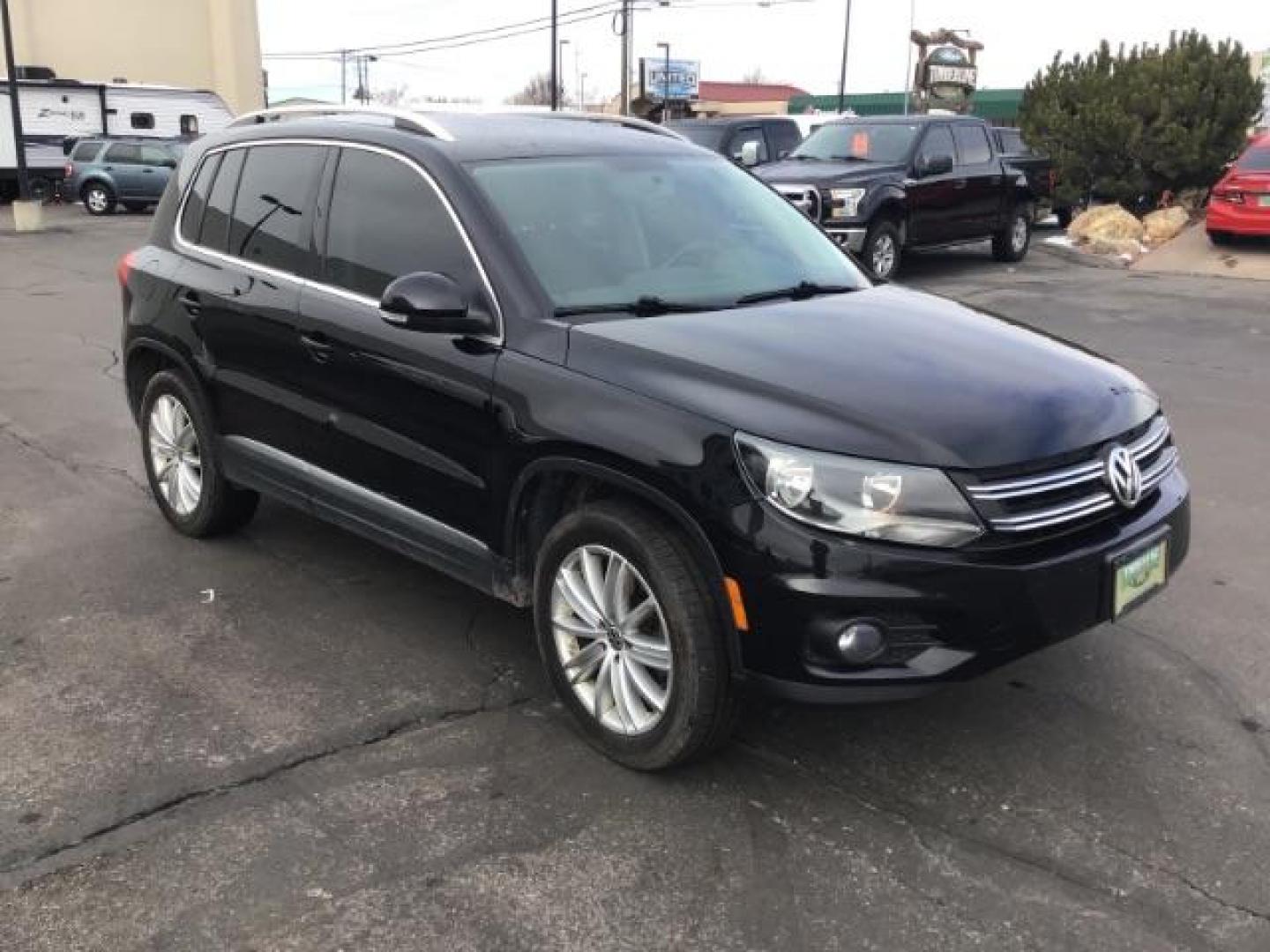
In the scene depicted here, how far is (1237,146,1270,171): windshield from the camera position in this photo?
1620 centimetres

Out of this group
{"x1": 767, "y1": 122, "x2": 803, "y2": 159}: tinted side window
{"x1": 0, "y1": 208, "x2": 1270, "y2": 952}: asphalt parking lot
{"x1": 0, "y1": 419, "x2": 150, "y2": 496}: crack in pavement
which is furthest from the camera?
{"x1": 767, "y1": 122, "x2": 803, "y2": 159}: tinted side window

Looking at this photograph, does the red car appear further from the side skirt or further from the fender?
the fender

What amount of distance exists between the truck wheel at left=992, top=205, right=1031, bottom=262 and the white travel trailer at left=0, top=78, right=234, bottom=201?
67.7 ft

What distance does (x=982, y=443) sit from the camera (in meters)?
3.05

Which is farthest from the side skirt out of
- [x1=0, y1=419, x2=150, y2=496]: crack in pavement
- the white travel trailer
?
the white travel trailer

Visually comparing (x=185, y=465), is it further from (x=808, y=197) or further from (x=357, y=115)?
(x=808, y=197)

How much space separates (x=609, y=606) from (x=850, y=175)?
10652 mm

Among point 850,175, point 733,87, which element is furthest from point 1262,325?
point 733,87

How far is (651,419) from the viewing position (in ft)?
10.4

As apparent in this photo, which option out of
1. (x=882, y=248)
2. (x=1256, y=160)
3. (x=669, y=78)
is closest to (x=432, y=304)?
(x=882, y=248)

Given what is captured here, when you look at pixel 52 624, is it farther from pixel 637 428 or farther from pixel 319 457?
pixel 637 428

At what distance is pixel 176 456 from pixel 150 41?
4228cm

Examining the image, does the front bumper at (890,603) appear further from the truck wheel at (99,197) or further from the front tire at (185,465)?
the truck wheel at (99,197)

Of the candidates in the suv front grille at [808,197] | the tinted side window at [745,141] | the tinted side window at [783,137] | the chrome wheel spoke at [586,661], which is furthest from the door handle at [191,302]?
Result: the tinted side window at [783,137]
